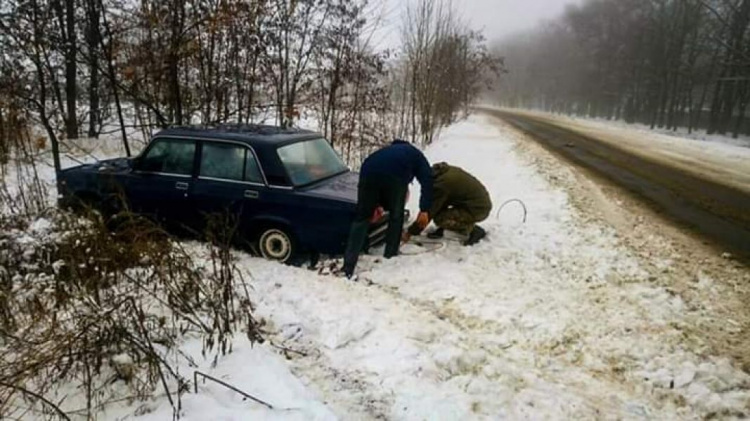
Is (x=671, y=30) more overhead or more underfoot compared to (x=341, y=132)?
more overhead

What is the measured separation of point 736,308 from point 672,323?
930 mm

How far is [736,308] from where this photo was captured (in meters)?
4.64

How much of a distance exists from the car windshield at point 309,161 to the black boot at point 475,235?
6.49ft

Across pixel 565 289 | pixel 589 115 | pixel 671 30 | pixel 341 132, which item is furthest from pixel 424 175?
pixel 589 115

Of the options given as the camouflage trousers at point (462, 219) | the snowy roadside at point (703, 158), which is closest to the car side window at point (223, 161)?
the camouflage trousers at point (462, 219)

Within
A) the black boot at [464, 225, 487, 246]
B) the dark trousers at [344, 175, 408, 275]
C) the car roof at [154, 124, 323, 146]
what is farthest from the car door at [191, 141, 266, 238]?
the black boot at [464, 225, 487, 246]

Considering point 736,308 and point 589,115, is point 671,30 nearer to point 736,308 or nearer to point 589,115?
point 589,115

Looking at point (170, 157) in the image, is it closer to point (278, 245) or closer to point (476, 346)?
point (278, 245)

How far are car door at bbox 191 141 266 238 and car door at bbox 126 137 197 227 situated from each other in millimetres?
185

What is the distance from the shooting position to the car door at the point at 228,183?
555cm

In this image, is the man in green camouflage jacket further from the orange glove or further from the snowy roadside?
the snowy roadside

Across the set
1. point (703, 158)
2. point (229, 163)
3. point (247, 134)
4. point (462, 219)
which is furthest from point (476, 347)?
point (703, 158)

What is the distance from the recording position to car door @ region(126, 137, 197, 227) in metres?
5.88

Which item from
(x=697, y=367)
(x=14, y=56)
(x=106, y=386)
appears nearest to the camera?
(x=106, y=386)
